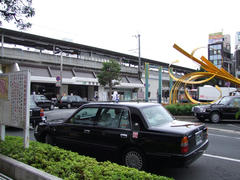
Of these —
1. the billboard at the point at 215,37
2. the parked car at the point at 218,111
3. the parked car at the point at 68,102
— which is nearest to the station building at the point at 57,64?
the parked car at the point at 68,102

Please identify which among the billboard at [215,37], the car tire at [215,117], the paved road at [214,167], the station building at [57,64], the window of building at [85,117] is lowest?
the paved road at [214,167]

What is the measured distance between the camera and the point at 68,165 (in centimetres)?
390

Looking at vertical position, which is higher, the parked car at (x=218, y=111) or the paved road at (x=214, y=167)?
the parked car at (x=218, y=111)

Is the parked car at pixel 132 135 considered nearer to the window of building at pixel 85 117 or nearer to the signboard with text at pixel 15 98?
the window of building at pixel 85 117

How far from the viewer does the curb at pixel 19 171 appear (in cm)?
360

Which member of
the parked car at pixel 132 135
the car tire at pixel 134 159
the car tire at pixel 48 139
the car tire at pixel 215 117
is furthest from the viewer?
the car tire at pixel 215 117

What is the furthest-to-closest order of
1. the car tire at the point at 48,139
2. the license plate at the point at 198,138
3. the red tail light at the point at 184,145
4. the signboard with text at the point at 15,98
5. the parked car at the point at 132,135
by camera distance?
the car tire at the point at 48,139 < the signboard with text at the point at 15,98 < the license plate at the point at 198,138 < the parked car at the point at 132,135 < the red tail light at the point at 184,145

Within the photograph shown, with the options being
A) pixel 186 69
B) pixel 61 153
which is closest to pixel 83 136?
pixel 61 153

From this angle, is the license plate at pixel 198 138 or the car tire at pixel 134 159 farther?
the license plate at pixel 198 138

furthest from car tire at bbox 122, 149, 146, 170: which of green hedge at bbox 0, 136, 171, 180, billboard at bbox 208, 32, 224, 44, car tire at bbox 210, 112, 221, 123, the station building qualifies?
billboard at bbox 208, 32, 224, 44

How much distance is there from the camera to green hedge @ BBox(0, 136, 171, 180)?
11.2ft

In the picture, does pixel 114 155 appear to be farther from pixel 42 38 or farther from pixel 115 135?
pixel 42 38

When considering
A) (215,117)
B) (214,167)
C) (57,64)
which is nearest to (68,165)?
(214,167)

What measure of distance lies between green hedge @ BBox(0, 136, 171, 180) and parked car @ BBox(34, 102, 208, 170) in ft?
2.53
